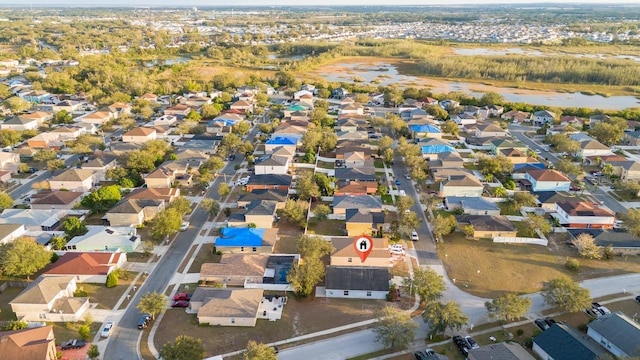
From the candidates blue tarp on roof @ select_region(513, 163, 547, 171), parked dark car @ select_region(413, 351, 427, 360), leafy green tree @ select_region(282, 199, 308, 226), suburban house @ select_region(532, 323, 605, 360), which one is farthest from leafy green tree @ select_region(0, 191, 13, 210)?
blue tarp on roof @ select_region(513, 163, 547, 171)

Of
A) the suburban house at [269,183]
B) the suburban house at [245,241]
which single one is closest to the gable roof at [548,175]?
the suburban house at [269,183]

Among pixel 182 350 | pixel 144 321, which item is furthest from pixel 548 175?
pixel 144 321

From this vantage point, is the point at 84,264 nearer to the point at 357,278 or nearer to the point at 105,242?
the point at 105,242

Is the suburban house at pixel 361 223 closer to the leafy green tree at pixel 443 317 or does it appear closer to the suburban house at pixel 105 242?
the leafy green tree at pixel 443 317

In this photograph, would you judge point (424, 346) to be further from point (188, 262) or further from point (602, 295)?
point (188, 262)

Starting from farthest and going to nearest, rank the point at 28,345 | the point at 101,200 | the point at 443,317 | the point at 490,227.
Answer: the point at 101,200
the point at 490,227
the point at 443,317
the point at 28,345

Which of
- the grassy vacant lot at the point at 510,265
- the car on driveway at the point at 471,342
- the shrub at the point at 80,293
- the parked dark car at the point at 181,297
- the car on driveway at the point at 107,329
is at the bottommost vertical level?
the shrub at the point at 80,293
